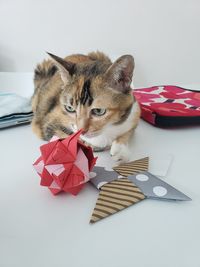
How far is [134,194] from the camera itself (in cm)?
60

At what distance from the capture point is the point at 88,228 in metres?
0.51

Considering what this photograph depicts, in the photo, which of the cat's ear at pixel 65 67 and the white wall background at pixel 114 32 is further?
the white wall background at pixel 114 32

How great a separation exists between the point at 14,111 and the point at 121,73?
49 cm

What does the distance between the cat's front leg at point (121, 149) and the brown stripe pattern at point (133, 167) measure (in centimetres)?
3

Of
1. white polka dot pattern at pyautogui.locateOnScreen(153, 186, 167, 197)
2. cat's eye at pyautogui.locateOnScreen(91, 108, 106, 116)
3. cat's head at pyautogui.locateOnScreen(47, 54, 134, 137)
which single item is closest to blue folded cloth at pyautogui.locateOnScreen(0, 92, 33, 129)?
cat's head at pyautogui.locateOnScreen(47, 54, 134, 137)

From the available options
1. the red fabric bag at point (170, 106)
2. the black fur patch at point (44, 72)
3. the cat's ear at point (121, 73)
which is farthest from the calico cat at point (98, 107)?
the black fur patch at point (44, 72)

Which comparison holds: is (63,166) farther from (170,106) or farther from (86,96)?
(170,106)

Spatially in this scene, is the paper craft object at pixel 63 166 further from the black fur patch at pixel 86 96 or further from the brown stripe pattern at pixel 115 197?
the black fur patch at pixel 86 96

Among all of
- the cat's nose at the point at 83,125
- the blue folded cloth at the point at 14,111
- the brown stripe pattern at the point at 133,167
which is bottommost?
the blue folded cloth at the point at 14,111

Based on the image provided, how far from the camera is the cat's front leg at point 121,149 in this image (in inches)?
30.0

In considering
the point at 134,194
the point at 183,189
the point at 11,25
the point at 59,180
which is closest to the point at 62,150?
the point at 59,180

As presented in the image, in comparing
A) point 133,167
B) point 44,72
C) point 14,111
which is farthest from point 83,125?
point 44,72

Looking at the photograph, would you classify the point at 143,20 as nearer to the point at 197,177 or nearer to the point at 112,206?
the point at 197,177

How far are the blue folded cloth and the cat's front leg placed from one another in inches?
16.0
